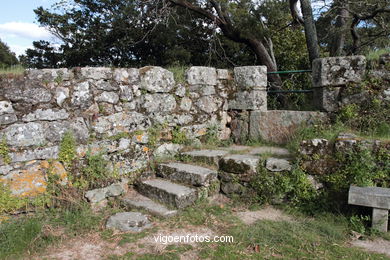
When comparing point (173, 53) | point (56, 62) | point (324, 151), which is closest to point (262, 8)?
point (173, 53)

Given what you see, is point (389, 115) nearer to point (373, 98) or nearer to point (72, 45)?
point (373, 98)

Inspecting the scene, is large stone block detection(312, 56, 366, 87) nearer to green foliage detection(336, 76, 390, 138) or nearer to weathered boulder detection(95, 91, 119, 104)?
green foliage detection(336, 76, 390, 138)

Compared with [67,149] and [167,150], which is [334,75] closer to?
[167,150]

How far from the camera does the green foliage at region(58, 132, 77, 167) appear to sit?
10.3 feet

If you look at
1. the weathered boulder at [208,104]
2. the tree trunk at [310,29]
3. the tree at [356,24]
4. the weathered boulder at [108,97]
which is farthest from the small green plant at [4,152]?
the tree trunk at [310,29]

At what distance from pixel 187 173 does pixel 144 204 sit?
2.15 feet

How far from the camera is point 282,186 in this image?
3.38 m

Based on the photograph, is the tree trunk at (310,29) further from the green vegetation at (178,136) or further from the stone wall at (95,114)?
the green vegetation at (178,136)

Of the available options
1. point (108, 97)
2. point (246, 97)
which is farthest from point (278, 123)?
point (108, 97)

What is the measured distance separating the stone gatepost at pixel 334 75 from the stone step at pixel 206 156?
1.68m

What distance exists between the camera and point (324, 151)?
3.30 meters

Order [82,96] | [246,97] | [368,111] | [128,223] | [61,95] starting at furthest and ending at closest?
1. [246,97]
2. [368,111]
3. [82,96]
4. [61,95]
5. [128,223]

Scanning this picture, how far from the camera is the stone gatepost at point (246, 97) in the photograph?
472 centimetres

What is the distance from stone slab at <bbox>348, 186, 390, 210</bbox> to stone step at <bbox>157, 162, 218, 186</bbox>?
62.7 inches
